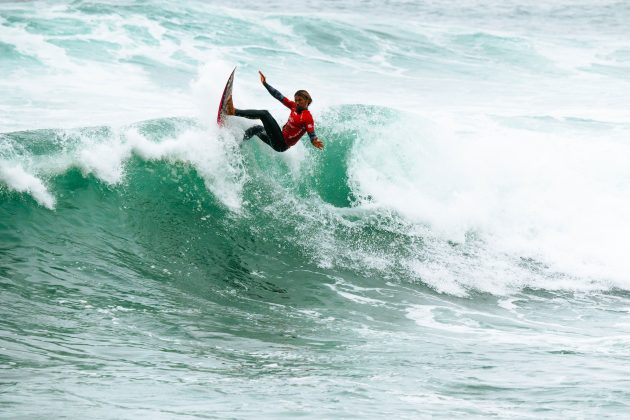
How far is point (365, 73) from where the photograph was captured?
22.7 metres

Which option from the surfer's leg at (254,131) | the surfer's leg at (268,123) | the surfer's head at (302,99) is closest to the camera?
the surfer's head at (302,99)

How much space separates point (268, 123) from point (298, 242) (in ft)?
5.43

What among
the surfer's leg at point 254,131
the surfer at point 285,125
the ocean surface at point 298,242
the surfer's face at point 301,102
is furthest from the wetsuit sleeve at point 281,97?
the ocean surface at point 298,242

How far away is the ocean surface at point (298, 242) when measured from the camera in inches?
258

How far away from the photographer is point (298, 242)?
1151cm

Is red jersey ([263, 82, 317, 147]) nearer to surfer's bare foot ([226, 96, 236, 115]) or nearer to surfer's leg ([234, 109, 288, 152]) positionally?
surfer's leg ([234, 109, 288, 152])

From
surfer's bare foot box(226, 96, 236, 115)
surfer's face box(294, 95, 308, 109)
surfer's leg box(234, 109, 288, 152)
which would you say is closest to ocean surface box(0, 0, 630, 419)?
surfer's bare foot box(226, 96, 236, 115)

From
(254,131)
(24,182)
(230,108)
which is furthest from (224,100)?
(24,182)

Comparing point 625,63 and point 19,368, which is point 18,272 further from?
point 625,63

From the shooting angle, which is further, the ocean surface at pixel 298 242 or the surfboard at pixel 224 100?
the surfboard at pixel 224 100

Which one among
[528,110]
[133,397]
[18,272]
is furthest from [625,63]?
[133,397]

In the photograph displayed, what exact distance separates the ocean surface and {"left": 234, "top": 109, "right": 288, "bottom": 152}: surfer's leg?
49 centimetres

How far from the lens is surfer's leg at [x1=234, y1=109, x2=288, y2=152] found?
11352mm

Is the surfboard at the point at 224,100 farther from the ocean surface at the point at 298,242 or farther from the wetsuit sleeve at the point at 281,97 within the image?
the wetsuit sleeve at the point at 281,97
